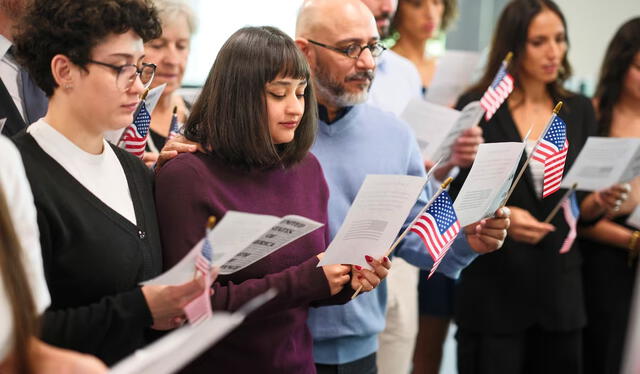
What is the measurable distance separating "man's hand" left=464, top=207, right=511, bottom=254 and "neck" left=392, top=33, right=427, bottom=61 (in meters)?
1.79

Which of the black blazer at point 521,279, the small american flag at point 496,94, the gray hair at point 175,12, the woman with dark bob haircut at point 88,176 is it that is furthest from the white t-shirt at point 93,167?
the black blazer at point 521,279

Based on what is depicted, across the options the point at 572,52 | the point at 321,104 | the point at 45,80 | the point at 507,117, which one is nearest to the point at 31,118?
the point at 45,80

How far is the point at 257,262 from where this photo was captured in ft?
6.59

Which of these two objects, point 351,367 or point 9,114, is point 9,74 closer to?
point 9,114

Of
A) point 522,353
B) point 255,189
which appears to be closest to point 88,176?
point 255,189

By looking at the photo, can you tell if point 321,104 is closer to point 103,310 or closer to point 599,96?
point 103,310

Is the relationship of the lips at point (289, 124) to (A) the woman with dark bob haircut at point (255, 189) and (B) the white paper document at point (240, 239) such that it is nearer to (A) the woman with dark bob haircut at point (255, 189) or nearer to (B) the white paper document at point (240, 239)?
(A) the woman with dark bob haircut at point (255, 189)

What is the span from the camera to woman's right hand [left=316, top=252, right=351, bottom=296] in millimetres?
2008

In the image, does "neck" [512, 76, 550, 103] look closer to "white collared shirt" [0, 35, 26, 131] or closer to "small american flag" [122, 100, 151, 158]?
"small american flag" [122, 100, 151, 158]

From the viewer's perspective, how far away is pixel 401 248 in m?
2.62

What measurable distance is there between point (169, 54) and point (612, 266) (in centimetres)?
200

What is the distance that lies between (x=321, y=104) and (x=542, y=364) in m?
1.50

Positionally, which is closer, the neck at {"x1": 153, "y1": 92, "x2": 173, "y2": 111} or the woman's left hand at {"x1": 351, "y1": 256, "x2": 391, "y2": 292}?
the woman's left hand at {"x1": 351, "y1": 256, "x2": 391, "y2": 292}

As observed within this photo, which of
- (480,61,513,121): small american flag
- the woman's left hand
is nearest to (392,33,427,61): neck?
(480,61,513,121): small american flag
